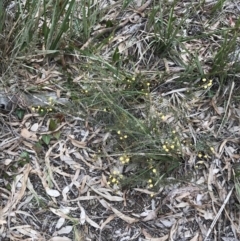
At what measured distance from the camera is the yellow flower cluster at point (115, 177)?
239cm

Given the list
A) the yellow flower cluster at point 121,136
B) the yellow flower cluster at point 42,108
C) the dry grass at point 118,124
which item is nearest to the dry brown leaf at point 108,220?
the dry grass at point 118,124

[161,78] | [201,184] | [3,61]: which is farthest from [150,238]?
[3,61]

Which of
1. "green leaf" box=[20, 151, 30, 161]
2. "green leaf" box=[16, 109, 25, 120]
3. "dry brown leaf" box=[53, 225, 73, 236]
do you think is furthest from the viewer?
"green leaf" box=[16, 109, 25, 120]

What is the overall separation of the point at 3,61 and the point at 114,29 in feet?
2.05

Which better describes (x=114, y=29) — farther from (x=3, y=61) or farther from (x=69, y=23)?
(x=3, y=61)

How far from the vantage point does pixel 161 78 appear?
2.63 m

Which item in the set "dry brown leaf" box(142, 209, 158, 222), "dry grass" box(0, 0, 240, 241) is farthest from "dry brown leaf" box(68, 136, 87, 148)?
"dry brown leaf" box(142, 209, 158, 222)

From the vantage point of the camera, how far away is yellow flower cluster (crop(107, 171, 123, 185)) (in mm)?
2389

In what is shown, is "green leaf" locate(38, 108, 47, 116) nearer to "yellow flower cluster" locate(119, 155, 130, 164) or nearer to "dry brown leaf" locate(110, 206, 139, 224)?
"yellow flower cluster" locate(119, 155, 130, 164)

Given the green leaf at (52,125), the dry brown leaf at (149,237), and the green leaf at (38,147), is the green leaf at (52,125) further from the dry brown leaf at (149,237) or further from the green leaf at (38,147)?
the dry brown leaf at (149,237)

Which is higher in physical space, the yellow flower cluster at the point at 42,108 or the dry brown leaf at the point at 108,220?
the yellow flower cluster at the point at 42,108

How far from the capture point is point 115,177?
2410mm

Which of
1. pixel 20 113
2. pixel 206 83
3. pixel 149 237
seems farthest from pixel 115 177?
Result: pixel 206 83

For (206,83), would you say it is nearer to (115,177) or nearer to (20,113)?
(115,177)
